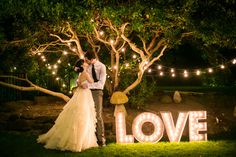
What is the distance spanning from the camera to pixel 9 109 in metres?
17.8

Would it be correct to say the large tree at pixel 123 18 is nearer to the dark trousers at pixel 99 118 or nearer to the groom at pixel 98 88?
the groom at pixel 98 88

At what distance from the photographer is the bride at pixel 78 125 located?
9.95 meters

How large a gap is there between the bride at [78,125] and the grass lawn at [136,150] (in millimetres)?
229

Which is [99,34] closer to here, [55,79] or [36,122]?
[36,122]

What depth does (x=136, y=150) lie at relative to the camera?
991cm

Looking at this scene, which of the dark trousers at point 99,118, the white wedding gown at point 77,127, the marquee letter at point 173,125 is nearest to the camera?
the white wedding gown at point 77,127

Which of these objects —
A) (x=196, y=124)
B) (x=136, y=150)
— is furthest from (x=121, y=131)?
(x=196, y=124)

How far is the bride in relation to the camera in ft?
32.6

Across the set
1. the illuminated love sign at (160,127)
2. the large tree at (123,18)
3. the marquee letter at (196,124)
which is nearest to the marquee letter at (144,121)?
the illuminated love sign at (160,127)

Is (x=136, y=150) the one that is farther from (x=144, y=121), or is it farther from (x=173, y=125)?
(x=173, y=125)

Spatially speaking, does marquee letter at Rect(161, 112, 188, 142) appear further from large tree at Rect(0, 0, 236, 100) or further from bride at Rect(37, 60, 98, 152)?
large tree at Rect(0, 0, 236, 100)

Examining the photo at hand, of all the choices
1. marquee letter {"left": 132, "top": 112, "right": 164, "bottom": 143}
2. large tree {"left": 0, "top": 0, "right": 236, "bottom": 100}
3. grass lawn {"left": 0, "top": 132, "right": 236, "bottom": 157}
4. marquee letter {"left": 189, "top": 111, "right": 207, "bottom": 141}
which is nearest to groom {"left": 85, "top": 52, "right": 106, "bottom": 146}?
grass lawn {"left": 0, "top": 132, "right": 236, "bottom": 157}

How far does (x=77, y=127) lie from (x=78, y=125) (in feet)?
0.18

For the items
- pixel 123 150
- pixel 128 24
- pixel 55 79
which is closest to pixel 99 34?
pixel 128 24
